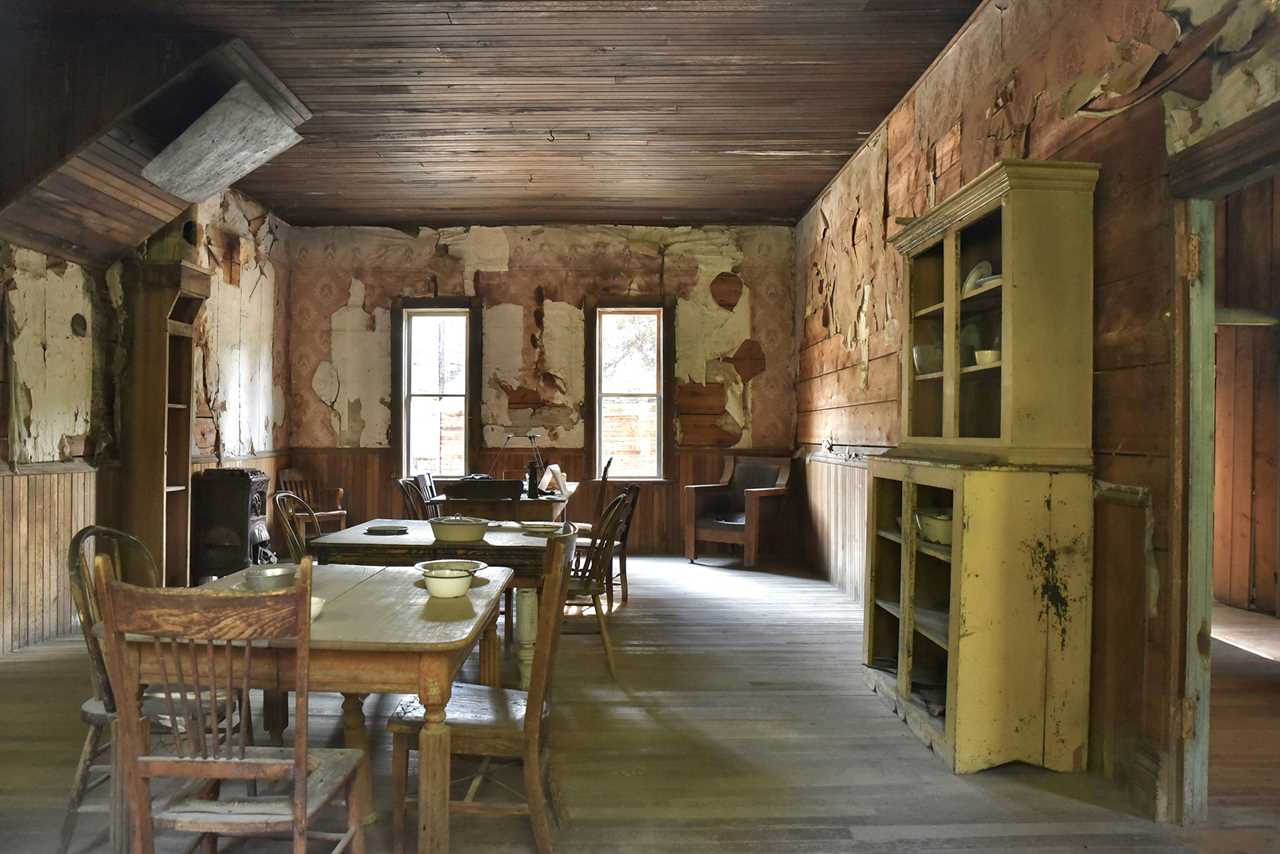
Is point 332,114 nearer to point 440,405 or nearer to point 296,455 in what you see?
point 440,405

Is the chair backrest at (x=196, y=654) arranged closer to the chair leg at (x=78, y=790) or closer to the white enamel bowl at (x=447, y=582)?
the white enamel bowl at (x=447, y=582)

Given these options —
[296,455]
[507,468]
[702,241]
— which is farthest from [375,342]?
[702,241]

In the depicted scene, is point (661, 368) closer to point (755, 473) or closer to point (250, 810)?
point (755, 473)

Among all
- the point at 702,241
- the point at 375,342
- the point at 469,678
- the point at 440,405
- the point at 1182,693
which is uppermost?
the point at 702,241

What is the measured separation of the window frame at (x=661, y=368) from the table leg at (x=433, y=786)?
5606 millimetres

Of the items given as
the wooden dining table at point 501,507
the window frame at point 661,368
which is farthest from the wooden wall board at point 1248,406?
the wooden dining table at point 501,507

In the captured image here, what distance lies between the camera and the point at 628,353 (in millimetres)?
7543

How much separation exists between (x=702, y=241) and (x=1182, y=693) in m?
5.95

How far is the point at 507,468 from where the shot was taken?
7430 millimetres

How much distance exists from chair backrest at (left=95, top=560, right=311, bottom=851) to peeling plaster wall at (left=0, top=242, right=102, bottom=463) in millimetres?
3542

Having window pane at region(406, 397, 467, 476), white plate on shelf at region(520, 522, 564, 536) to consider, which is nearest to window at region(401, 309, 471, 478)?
window pane at region(406, 397, 467, 476)

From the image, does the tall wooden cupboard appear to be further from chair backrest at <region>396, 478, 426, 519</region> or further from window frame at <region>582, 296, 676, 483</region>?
window frame at <region>582, 296, 676, 483</region>

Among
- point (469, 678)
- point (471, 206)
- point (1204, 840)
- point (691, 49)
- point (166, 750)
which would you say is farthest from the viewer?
point (471, 206)

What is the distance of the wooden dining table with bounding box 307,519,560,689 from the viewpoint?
2.99 meters
